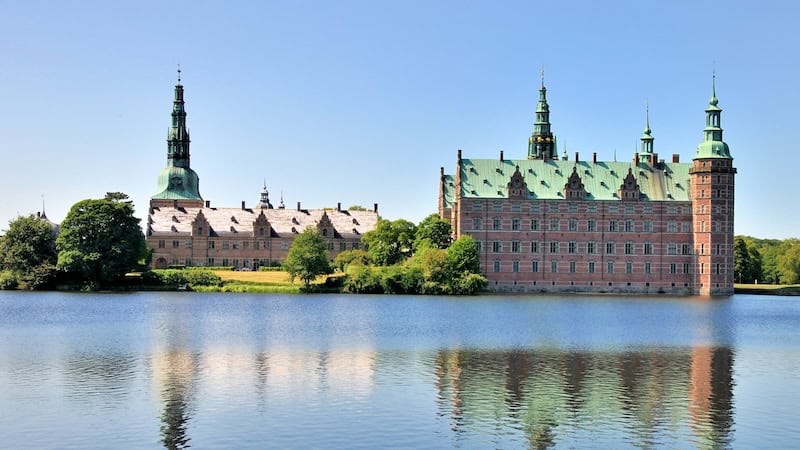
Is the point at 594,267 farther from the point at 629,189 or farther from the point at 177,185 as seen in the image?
the point at 177,185

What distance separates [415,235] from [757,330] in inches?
1885

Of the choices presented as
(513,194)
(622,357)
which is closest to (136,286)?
(513,194)

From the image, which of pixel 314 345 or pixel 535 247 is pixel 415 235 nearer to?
pixel 535 247

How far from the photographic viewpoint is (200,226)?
105000 mm

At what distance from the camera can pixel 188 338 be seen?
38.1 meters

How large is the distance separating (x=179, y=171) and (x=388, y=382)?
94.1m

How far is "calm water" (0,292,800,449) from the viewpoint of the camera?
2056cm

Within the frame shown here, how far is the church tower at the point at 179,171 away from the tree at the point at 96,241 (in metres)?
39.1

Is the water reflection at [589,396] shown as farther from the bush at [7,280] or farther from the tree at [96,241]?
the bush at [7,280]

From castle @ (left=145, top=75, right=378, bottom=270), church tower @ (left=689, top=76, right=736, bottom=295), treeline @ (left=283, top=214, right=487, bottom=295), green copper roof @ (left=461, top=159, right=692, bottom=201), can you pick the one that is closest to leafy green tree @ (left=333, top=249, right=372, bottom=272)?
treeline @ (left=283, top=214, right=487, bottom=295)

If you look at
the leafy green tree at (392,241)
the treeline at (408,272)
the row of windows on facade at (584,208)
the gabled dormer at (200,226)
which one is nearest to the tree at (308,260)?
the treeline at (408,272)

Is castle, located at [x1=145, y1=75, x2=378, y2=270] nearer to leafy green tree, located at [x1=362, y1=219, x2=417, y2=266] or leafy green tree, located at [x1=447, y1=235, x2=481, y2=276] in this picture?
leafy green tree, located at [x1=362, y1=219, x2=417, y2=266]

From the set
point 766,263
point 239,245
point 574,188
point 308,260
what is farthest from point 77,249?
point 766,263

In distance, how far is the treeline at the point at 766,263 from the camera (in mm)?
109438
